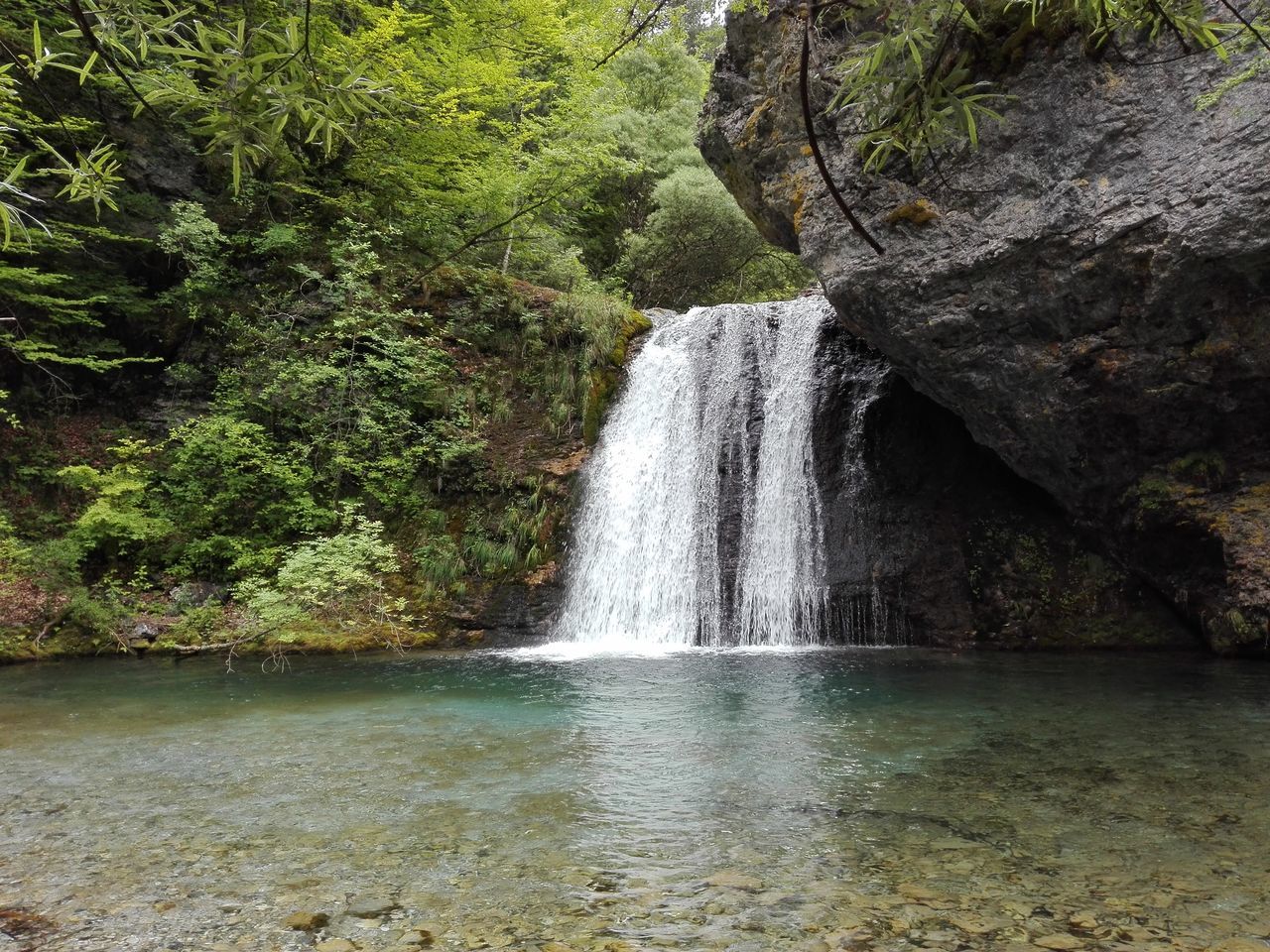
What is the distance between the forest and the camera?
10.3 meters

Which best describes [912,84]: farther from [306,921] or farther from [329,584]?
[329,584]

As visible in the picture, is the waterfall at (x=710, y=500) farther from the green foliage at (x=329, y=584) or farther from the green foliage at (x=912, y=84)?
the green foliage at (x=912, y=84)

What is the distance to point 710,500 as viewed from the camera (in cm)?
1199

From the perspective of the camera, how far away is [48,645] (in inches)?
369

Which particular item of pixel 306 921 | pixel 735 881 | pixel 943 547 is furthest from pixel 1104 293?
pixel 306 921

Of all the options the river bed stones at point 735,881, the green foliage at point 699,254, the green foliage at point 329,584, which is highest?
the green foliage at point 699,254

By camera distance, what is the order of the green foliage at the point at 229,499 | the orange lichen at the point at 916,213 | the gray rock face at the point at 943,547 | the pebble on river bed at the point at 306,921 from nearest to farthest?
the pebble on river bed at the point at 306,921, the orange lichen at the point at 916,213, the gray rock face at the point at 943,547, the green foliage at the point at 229,499

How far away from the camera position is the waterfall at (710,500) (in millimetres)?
11016

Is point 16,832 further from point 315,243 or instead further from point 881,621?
point 315,243

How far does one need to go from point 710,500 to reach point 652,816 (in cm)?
810

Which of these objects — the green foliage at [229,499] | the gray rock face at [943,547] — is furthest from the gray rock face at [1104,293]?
the green foliage at [229,499]

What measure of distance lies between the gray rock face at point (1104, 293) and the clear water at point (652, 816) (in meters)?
2.28

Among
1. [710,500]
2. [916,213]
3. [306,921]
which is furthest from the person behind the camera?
[710,500]

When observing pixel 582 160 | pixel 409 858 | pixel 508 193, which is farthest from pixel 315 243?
pixel 409 858
